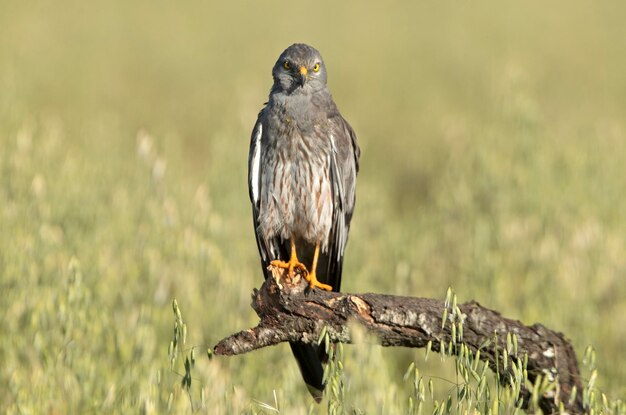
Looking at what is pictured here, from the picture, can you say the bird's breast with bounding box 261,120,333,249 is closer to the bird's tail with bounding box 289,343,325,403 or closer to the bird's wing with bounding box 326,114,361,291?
the bird's wing with bounding box 326,114,361,291

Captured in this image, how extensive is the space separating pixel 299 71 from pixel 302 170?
745mm

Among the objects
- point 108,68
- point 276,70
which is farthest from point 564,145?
point 108,68

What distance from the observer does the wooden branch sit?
5.63 m

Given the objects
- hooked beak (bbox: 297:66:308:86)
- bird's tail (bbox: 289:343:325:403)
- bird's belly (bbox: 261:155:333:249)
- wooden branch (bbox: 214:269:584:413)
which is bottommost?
bird's tail (bbox: 289:343:325:403)

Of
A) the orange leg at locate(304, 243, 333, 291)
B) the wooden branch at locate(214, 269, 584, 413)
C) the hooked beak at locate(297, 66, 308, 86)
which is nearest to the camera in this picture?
the wooden branch at locate(214, 269, 584, 413)

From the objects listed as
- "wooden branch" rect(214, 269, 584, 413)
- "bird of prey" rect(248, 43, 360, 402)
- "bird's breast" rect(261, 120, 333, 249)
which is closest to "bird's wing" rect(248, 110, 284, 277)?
"bird of prey" rect(248, 43, 360, 402)

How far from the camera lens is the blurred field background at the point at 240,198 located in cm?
829

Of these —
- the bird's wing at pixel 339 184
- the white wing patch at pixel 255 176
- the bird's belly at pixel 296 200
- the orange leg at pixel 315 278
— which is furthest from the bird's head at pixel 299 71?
the orange leg at pixel 315 278

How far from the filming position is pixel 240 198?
13.1 metres

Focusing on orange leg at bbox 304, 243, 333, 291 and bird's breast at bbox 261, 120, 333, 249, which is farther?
bird's breast at bbox 261, 120, 333, 249

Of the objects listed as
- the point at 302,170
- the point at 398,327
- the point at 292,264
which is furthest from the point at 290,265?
the point at 398,327

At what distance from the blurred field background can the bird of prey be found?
982 millimetres

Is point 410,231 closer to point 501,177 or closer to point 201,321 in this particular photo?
point 501,177

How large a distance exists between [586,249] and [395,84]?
13.0 metres
